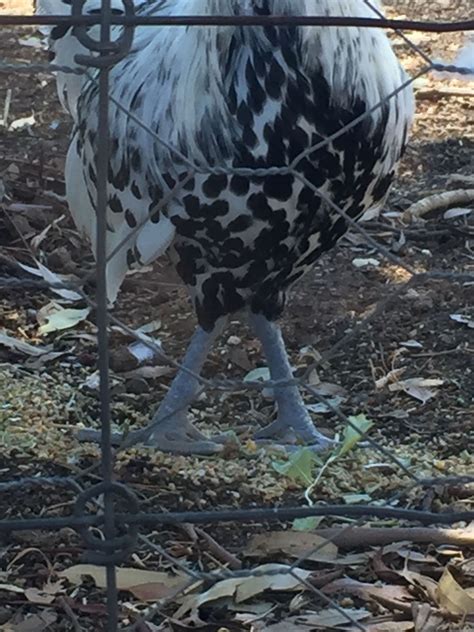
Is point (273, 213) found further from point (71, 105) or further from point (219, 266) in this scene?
point (71, 105)

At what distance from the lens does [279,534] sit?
2146 millimetres

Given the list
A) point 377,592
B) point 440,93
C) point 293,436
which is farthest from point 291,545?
point 440,93

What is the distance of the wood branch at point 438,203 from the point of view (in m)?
3.95

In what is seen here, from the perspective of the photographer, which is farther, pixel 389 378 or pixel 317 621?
pixel 389 378

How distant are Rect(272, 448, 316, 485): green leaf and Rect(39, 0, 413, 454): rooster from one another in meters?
0.14

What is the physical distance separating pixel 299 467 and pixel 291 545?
0.34 meters

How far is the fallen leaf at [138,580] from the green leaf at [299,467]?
442 mm

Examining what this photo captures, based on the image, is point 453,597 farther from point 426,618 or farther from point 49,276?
point 49,276

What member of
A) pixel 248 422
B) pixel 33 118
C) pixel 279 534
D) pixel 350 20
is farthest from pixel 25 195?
pixel 350 20

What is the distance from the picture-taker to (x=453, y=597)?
1.95m

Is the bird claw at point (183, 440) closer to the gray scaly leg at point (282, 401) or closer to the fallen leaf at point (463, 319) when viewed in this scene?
the gray scaly leg at point (282, 401)

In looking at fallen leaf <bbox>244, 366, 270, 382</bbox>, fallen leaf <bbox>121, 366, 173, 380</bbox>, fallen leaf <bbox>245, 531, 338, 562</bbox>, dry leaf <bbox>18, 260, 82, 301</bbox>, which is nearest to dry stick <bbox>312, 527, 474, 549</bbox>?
fallen leaf <bbox>245, 531, 338, 562</bbox>

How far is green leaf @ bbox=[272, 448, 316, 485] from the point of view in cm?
242

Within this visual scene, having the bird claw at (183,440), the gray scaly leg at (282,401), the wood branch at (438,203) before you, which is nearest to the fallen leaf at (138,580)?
the bird claw at (183,440)
